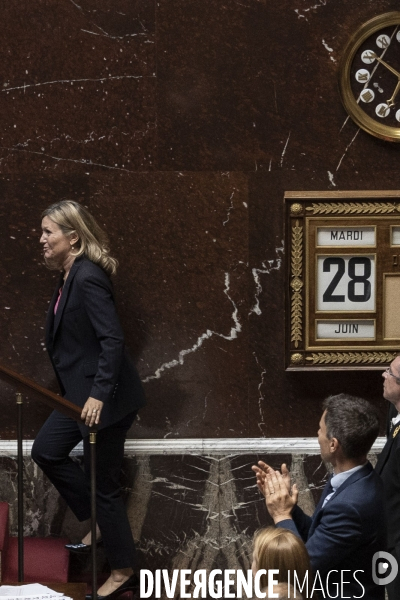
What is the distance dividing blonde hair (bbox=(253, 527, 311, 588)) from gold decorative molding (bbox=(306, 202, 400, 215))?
2.51 m

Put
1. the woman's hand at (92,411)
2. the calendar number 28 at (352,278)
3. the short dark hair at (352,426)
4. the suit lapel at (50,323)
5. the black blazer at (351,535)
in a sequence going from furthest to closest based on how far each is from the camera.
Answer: the calendar number 28 at (352,278) < the suit lapel at (50,323) < the woman's hand at (92,411) < the short dark hair at (352,426) < the black blazer at (351,535)

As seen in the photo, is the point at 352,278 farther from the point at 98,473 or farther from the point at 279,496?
the point at 279,496

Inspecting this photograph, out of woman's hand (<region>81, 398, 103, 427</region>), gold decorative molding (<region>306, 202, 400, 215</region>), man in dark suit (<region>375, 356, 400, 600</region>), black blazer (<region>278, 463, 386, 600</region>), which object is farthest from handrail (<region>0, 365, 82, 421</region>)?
gold decorative molding (<region>306, 202, 400, 215</region>)

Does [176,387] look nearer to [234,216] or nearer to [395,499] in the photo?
[234,216]

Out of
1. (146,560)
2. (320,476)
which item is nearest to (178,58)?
(320,476)

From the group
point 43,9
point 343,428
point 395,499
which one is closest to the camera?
point 343,428

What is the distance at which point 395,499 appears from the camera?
434 cm

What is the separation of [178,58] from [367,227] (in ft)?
4.50

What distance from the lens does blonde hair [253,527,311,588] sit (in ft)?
10.3

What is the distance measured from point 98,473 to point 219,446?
0.76 m

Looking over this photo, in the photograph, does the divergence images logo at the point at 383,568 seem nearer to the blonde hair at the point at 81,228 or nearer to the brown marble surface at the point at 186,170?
the brown marble surface at the point at 186,170

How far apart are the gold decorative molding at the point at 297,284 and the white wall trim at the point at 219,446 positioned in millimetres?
559

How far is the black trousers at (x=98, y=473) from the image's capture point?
200 inches

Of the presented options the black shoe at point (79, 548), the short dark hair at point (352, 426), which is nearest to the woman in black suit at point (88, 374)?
the black shoe at point (79, 548)
